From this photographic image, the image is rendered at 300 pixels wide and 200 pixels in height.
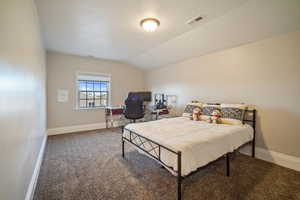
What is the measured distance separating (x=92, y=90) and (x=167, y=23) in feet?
12.0

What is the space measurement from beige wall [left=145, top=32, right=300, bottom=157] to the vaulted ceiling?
0.76ft

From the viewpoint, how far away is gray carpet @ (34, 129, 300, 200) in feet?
5.52

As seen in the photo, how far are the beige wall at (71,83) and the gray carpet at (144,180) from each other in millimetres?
1912

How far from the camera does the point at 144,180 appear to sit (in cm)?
196

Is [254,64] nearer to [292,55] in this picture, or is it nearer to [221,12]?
[292,55]

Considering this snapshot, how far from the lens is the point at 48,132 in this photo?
13.5ft

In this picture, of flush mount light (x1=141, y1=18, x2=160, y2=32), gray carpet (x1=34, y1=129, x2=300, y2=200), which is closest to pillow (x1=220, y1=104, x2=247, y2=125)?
gray carpet (x1=34, y1=129, x2=300, y2=200)

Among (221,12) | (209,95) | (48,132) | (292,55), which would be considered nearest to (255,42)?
(292,55)

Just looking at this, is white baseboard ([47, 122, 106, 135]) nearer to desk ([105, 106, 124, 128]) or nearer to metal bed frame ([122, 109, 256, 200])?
desk ([105, 106, 124, 128])

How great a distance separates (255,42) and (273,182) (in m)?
2.50

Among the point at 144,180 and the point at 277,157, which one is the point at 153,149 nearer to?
the point at 144,180

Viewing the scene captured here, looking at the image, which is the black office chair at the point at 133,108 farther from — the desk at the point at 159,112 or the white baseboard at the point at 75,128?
the white baseboard at the point at 75,128

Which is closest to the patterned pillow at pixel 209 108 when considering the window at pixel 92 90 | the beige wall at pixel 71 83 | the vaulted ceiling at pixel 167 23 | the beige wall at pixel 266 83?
the beige wall at pixel 266 83

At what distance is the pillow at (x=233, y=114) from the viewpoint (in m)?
2.62
